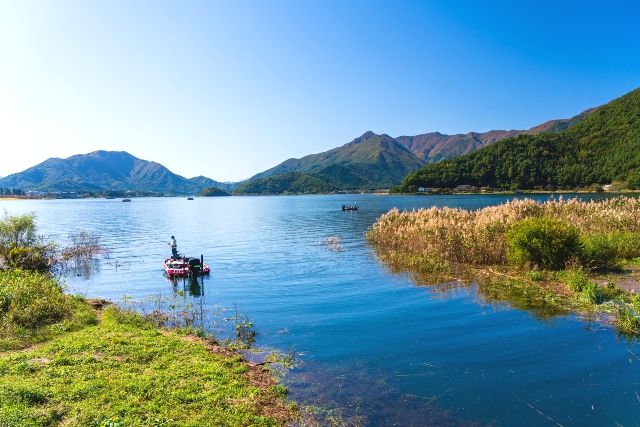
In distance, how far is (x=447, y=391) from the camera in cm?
1148

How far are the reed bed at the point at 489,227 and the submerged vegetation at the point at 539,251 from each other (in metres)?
0.06

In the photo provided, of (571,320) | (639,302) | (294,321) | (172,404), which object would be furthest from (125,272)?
(639,302)

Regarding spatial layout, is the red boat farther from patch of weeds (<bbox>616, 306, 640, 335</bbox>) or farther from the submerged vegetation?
patch of weeds (<bbox>616, 306, 640, 335</bbox>)

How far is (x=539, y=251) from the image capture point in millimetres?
24078

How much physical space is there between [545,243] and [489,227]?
6.46 metres

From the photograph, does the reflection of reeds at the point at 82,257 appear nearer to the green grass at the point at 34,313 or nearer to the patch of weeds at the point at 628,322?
the green grass at the point at 34,313

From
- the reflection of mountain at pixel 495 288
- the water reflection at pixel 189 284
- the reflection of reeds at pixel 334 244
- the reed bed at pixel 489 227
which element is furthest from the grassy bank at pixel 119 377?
the reflection of reeds at pixel 334 244

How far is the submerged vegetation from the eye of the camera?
749 inches

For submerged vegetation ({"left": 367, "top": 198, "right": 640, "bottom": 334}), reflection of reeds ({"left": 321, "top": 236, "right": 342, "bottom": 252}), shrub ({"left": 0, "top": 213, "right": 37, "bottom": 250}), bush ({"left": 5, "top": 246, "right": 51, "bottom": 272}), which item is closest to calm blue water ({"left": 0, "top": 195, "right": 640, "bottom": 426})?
submerged vegetation ({"left": 367, "top": 198, "right": 640, "bottom": 334})

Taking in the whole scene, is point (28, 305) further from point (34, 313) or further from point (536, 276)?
point (536, 276)

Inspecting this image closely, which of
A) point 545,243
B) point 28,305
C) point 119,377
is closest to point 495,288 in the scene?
point 545,243

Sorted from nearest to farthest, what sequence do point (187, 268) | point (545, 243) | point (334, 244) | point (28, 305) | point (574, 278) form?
1. point (28, 305)
2. point (574, 278)
3. point (545, 243)
4. point (187, 268)
5. point (334, 244)

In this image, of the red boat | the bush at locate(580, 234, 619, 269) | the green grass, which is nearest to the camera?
the green grass

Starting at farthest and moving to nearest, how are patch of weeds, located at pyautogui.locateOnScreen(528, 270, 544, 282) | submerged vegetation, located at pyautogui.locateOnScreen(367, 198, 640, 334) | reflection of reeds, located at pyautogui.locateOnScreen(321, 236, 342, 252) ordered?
1. reflection of reeds, located at pyautogui.locateOnScreen(321, 236, 342, 252)
2. patch of weeds, located at pyautogui.locateOnScreen(528, 270, 544, 282)
3. submerged vegetation, located at pyautogui.locateOnScreen(367, 198, 640, 334)
